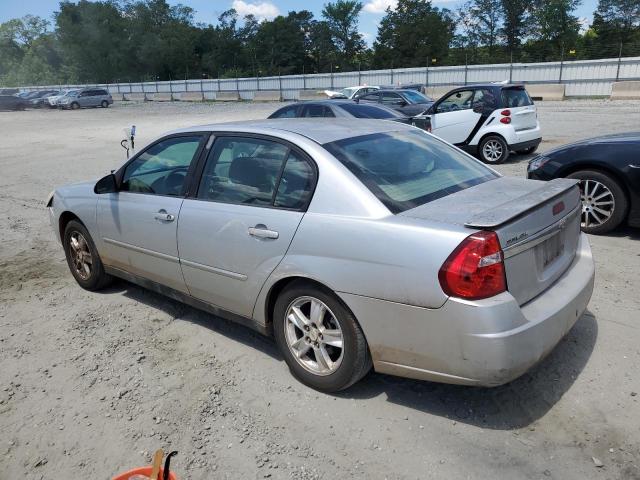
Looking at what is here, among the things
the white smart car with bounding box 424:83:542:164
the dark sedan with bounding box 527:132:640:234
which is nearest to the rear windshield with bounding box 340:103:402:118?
the white smart car with bounding box 424:83:542:164

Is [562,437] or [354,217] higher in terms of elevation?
[354,217]

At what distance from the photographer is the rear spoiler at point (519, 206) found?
2.70 meters

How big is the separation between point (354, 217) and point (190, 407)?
1517 millimetres

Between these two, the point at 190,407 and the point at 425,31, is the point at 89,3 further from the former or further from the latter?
the point at 190,407

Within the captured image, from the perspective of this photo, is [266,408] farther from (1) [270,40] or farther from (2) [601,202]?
(1) [270,40]

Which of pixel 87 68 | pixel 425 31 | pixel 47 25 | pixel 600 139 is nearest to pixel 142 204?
pixel 600 139

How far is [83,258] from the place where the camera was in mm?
5125

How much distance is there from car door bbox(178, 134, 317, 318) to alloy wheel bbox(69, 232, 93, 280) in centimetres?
162

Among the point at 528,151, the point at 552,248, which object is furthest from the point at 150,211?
the point at 528,151

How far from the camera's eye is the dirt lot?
108 inches

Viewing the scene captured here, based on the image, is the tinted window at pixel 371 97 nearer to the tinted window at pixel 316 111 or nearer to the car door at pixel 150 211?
the tinted window at pixel 316 111

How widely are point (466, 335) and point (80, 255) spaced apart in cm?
391

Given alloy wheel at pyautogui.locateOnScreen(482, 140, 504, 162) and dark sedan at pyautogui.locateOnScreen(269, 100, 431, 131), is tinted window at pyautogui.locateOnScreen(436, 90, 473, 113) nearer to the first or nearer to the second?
dark sedan at pyautogui.locateOnScreen(269, 100, 431, 131)

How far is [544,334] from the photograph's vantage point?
9.23 ft
